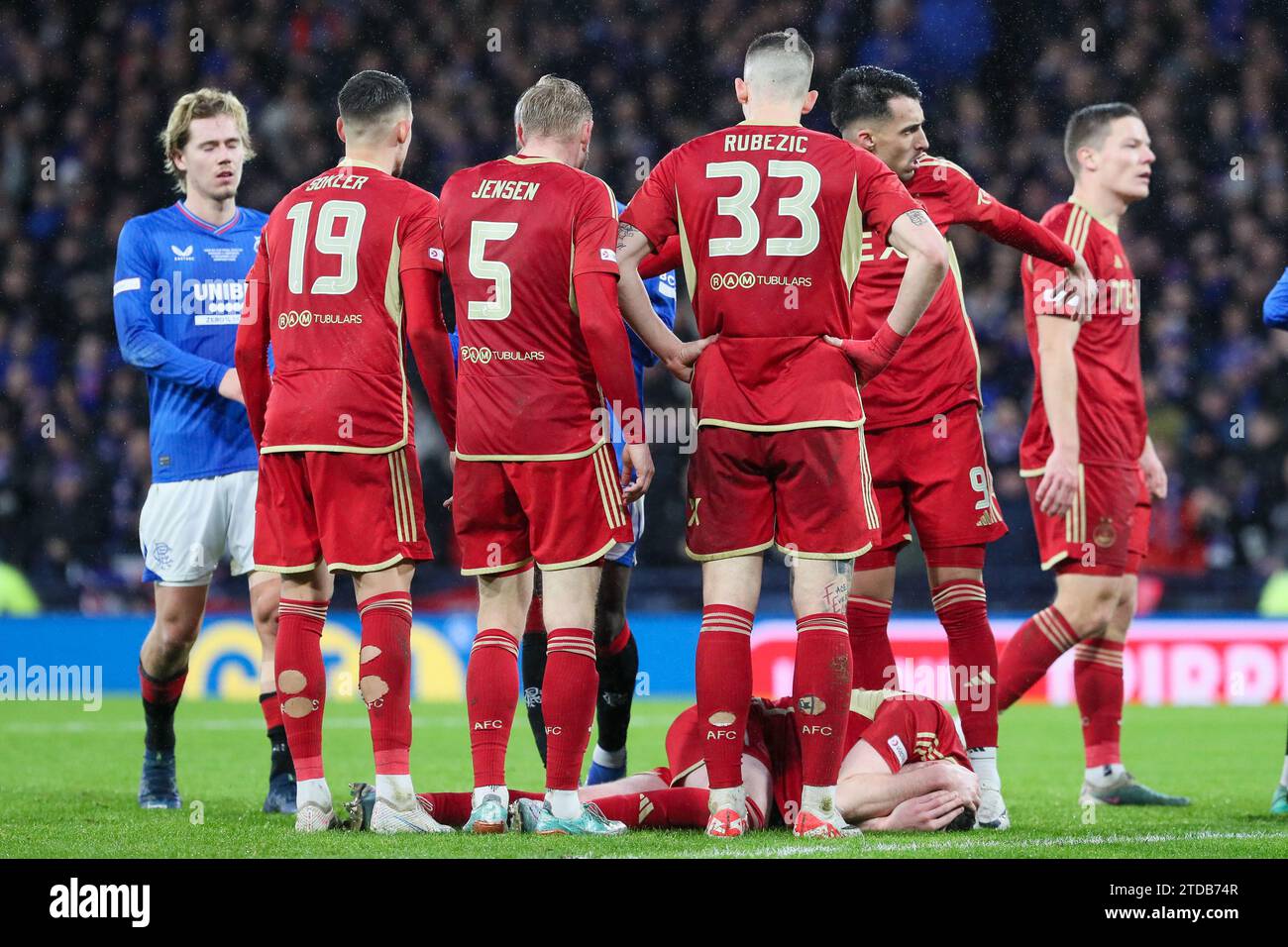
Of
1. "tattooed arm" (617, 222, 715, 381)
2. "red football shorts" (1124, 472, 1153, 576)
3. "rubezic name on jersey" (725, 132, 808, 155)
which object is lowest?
"red football shorts" (1124, 472, 1153, 576)

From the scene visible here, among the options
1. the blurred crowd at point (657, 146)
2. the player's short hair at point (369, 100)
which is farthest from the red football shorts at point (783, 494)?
the blurred crowd at point (657, 146)

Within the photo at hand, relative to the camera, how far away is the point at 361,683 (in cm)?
500

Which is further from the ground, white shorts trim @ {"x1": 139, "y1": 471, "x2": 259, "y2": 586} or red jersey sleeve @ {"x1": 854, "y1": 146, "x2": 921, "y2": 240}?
red jersey sleeve @ {"x1": 854, "y1": 146, "x2": 921, "y2": 240}

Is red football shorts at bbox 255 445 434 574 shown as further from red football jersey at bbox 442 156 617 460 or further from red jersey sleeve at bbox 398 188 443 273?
red jersey sleeve at bbox 398 188 443 273

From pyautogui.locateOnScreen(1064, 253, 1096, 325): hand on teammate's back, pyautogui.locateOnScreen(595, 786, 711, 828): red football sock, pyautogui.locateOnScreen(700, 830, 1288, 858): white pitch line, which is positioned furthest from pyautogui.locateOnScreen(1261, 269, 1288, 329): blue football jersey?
pyautogui.locateOnScreen(595, 786, 711, 828): red football sock

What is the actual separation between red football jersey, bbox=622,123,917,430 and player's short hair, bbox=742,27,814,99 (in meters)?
0.13

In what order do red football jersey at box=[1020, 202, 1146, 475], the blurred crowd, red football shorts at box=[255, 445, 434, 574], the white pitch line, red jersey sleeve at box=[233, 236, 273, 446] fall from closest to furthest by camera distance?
1. the white pitch line
2. red football shorts at box=[255, 445, 434, 574]
3. red jersey sleeve at box=[233, 236, 273, 446]
4. red football jersey at box=[1020, 202, 1146, 475]
5. the blurred crowd

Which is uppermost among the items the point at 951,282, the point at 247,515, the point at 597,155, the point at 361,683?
the point at 597,155

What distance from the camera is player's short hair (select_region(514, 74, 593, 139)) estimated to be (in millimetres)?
5090

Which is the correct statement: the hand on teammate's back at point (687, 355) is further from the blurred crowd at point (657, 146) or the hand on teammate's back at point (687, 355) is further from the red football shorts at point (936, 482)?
the blurred crowd at point (657, 146)

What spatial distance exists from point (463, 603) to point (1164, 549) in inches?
232

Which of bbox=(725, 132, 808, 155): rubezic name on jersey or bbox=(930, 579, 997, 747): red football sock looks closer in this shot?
bbox=(725, 132, 808, 155): rubezic name on jersey
